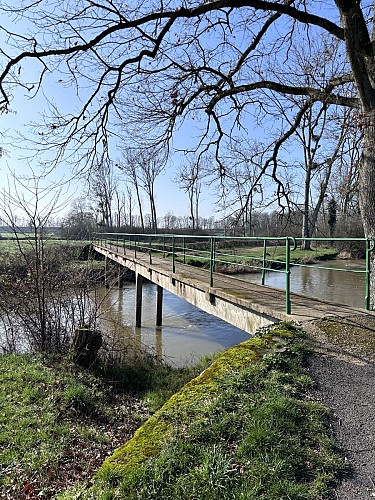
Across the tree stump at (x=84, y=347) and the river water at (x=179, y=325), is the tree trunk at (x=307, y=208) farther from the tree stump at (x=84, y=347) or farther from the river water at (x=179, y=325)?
the tree stump at (x=84, y=347)

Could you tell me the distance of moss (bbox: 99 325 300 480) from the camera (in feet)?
7.51

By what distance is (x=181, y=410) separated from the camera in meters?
2.76

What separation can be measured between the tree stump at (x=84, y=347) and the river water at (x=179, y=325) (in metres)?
0.90

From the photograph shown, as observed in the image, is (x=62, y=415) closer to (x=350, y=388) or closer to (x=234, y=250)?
(x=350, y=388)

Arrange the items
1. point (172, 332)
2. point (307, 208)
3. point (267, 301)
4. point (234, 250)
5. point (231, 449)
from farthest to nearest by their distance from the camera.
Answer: point (234, 250), point (172, 332), point (307, 208), point (267, 301), point (231, 449)

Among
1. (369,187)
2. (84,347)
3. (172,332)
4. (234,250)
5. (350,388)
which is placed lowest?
(172,332)

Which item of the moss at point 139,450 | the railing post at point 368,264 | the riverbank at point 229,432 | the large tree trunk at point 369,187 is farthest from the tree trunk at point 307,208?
the moss at point 139,450

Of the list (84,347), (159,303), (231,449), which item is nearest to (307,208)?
(159,303)

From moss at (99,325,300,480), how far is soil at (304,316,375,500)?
58 centimetres

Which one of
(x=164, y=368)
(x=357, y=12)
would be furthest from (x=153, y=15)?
(x=164, y=368)

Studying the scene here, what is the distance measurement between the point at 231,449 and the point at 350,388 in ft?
4.30

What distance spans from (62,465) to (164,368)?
3.90 meters

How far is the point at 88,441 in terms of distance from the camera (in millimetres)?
4070

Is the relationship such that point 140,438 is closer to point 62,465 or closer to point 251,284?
point 62,465
